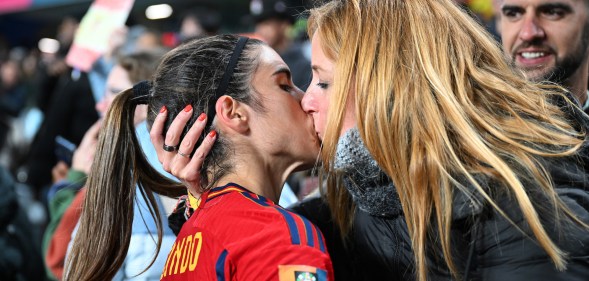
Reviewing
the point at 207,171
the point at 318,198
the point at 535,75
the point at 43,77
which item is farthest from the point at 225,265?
the point at 43,77

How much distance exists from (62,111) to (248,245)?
4.76 m

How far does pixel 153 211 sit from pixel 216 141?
2.08 feet

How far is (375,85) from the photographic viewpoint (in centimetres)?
230

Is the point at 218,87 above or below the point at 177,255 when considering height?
above

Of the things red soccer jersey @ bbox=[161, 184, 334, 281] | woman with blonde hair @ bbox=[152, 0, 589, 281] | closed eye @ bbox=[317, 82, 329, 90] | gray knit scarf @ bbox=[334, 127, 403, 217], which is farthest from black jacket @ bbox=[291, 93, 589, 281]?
closed eye @ bbox=[317, 82, 329, 90]

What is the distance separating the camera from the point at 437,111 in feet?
7.23

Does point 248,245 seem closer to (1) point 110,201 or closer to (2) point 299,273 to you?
(2) point 299,273

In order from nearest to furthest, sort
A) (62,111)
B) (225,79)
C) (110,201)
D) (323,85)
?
1. (323,85)
2. (225,79)
3. (110,201)
4. (62,111)

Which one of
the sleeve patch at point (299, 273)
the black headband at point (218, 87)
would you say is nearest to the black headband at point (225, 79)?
the black headband at point (218, 87)

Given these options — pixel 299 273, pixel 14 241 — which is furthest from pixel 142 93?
pixel 14 241

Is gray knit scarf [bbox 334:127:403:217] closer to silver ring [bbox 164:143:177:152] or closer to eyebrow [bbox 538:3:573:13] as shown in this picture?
silver ring [bbox 164:143:177:152]

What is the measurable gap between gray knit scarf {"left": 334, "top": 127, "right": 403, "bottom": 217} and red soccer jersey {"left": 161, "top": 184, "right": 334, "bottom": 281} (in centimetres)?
25

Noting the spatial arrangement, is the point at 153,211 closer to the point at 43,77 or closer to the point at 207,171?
the point at 207,171

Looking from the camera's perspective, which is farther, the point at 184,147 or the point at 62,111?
the point at 62,111
